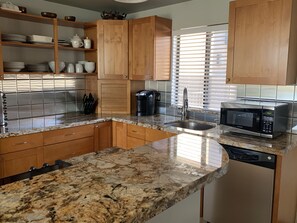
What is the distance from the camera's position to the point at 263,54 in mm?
2314

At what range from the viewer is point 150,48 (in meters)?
3.35

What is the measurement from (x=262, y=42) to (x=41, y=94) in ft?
8.97

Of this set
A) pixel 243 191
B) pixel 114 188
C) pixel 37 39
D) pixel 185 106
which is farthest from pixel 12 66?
pixel 243 191

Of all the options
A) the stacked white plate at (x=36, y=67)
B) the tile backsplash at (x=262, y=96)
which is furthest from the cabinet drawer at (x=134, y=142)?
the stacked white plate at (x=36, y=67)

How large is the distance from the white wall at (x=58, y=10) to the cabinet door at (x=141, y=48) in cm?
74

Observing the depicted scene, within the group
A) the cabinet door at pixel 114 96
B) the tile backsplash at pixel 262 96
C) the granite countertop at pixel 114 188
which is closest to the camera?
the granite countertop at pixel 114 188

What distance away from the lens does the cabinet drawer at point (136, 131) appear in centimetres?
315

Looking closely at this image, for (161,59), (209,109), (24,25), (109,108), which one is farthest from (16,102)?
(209,109)

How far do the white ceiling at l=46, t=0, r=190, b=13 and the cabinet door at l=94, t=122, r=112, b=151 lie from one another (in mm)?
1607

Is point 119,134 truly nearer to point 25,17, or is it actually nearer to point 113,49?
point 113,49

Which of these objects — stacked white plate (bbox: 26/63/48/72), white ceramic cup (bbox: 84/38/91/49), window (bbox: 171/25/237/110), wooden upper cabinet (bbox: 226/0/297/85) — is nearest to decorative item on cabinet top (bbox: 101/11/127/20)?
white ceramic cup (bbox: 84/38/91/49)

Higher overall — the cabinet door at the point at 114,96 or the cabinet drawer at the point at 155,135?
the cabinet door at the point at 114,96

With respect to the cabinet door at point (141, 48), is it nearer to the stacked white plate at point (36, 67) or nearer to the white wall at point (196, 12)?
the white wall at point (196, 12)

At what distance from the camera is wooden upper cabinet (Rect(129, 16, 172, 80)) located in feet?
10.9
